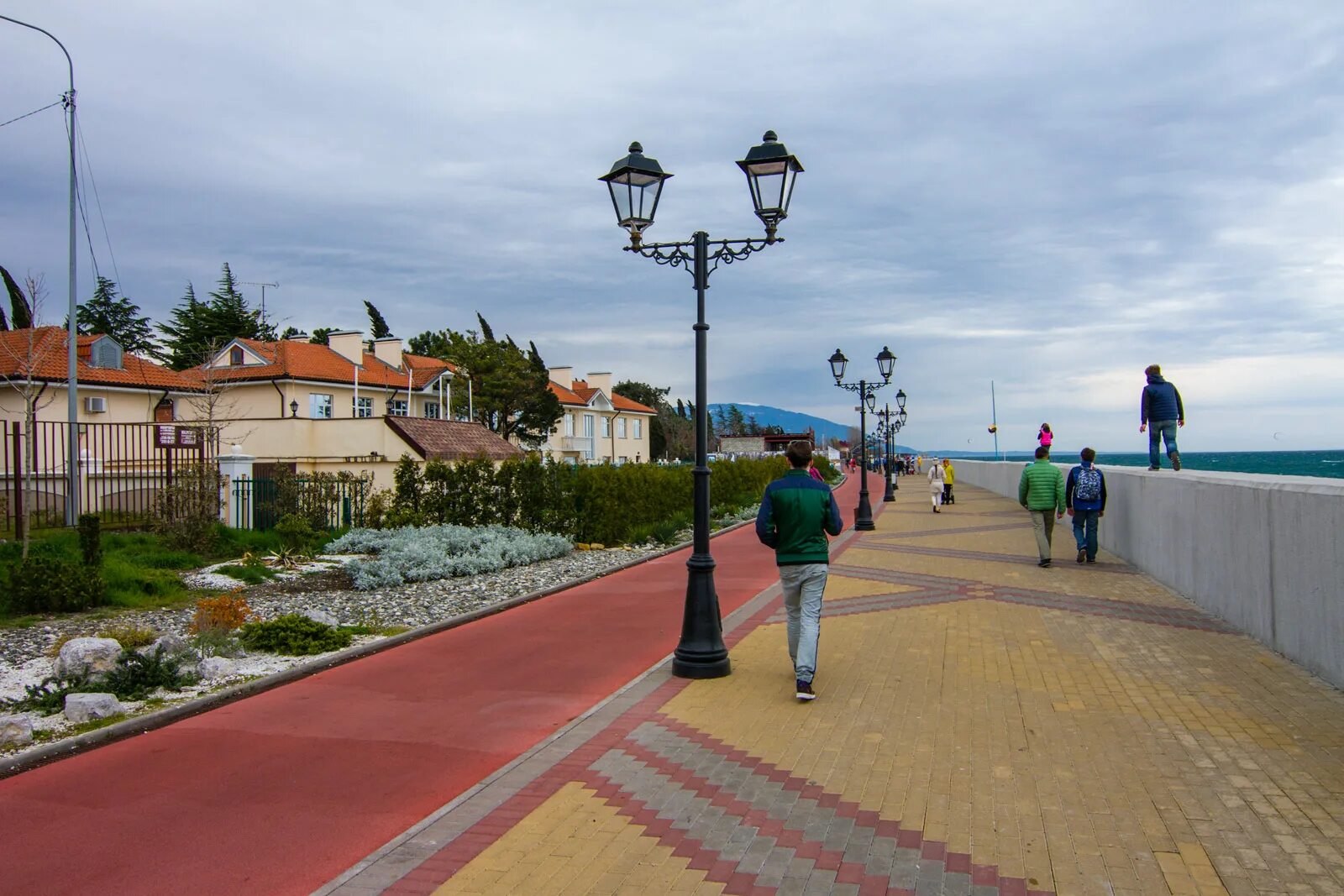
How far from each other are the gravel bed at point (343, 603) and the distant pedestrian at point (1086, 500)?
7.15 metres

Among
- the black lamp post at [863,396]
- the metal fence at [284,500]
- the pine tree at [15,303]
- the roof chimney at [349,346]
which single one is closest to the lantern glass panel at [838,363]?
the black lamp post at [863,396]

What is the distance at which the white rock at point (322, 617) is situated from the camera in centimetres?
897

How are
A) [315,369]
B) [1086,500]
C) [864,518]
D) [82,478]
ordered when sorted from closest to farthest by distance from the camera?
[1086,500] → [82,478] → [864,518] → [315,369]

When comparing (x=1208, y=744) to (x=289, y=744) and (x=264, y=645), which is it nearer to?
(x=289, y=744)

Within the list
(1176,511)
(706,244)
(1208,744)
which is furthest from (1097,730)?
(1176,511)

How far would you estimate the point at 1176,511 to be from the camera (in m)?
10.9

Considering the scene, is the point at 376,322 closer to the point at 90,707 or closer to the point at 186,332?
the point at 186,332

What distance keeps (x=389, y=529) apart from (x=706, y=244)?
34.2 ft

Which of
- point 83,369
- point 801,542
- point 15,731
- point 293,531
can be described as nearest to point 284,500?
point 293,531

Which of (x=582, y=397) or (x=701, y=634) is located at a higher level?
(x=582, y=397)

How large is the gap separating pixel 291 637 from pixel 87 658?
1666 mm

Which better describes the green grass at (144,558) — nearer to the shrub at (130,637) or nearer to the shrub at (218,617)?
the shrub at (130,637)

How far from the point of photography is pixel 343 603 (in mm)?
10656

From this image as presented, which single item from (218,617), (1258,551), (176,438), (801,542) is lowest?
(218,617)
